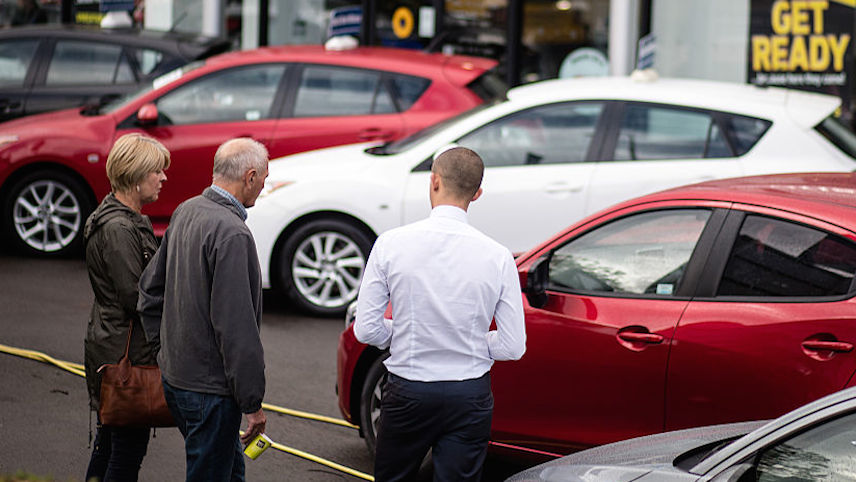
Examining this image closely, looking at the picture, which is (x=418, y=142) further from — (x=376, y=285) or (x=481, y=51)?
(x=481, y=51)

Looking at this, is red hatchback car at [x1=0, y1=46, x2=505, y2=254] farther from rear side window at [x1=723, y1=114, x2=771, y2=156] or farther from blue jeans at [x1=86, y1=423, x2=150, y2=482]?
blue jeans at [x1=86, y1=423, x2=150, y2=482]

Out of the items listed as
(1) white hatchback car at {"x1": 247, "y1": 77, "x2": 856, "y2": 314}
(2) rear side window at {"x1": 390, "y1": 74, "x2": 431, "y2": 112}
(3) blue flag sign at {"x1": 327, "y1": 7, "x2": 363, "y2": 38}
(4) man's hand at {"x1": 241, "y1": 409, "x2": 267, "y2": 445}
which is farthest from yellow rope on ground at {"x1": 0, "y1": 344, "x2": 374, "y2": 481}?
(3) blue flag sign at {"x1": 327, "y1": 7, "x2": 363, "y2": 38}

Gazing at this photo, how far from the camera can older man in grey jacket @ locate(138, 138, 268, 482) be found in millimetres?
3887

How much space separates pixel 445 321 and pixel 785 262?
174 centimetres

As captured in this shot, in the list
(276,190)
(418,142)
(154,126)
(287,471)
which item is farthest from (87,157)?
(287,471)

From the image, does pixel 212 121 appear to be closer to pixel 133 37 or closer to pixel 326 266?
pixel 326 266

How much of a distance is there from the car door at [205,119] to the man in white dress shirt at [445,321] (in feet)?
21.3

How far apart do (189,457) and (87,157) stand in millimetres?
6654

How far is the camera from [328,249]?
8.80 metres

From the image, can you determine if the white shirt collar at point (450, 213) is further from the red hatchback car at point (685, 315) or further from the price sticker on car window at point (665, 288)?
the price sticker on car window at point (665, 288)

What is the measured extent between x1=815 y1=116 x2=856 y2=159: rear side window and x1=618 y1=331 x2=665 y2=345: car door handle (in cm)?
404

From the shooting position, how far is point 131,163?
4488mm

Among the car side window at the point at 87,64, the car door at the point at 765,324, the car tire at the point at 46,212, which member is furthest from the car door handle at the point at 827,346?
the car side window at the point at 87,64

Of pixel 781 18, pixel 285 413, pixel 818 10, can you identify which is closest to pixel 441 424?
pixel 285 413
